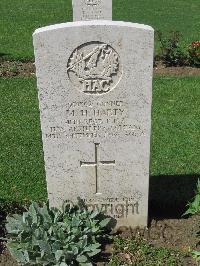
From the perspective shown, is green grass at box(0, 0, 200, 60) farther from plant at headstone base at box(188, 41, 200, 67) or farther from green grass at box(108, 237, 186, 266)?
green grass at box(108, 237, 186, 266)

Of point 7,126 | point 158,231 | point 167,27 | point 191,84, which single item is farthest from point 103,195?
point 167,27

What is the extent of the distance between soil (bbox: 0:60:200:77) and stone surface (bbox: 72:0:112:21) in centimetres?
168

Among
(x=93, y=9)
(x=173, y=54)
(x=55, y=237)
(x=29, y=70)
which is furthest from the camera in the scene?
(x=93, y=9)

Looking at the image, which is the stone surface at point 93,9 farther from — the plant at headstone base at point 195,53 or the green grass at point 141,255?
the green grass at point 141,255

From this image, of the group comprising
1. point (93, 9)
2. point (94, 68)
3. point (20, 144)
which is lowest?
point (20, 144)

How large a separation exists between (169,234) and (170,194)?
0.96 metres

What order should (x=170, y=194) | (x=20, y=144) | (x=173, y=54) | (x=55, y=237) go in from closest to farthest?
(x=55, y=237), (x=170, y=194), (x=20, y=144), (x=173, y=54)

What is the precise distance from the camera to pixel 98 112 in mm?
4340

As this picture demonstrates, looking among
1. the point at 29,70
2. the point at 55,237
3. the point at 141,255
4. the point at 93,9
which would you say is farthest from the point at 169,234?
the point at 93,9

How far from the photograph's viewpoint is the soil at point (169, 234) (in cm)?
455

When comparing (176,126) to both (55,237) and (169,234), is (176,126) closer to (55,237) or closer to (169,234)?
(169,234)

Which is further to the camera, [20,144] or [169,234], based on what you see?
[20,144]

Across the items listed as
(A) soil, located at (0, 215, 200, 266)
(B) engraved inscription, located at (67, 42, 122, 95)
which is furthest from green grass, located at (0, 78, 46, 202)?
(B) engraved inscription, located at (67, 42, 122, 95)

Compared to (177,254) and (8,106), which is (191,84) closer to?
(8,106)
